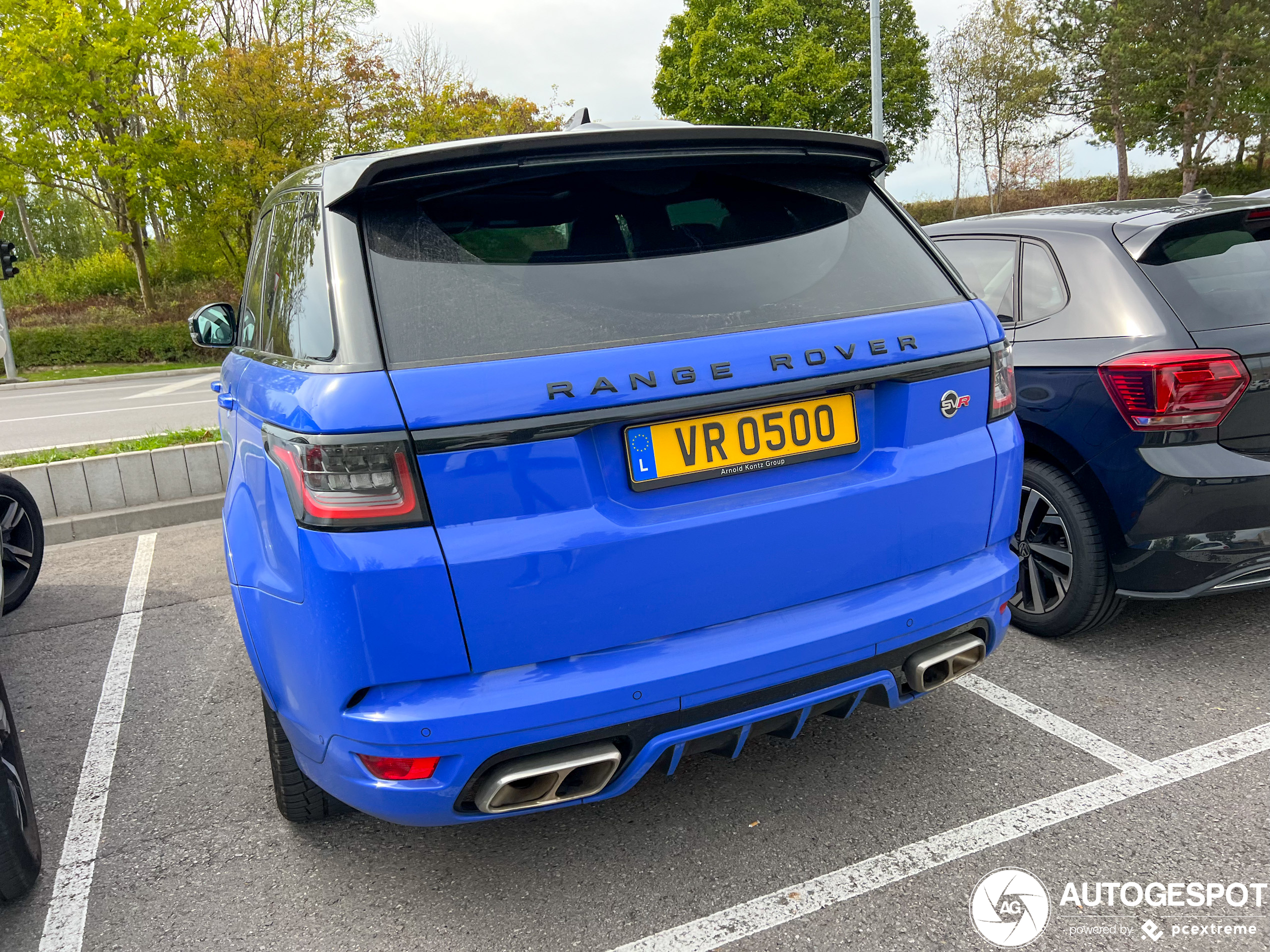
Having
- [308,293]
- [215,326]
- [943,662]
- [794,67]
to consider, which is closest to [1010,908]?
[943,662]

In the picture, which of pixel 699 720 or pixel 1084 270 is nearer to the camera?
pixel 699 720

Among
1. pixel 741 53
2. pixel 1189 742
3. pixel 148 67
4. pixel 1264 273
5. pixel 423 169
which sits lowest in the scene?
pixel 1189 742

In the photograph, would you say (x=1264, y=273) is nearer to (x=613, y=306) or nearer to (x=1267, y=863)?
(x=1267, y=863)

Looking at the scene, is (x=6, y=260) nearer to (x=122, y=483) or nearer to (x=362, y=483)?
(x=122, y=483)

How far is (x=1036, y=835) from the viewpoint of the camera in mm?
2432

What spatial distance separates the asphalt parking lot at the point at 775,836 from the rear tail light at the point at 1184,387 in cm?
92

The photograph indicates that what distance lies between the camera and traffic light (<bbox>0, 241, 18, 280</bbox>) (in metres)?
→ 20.4

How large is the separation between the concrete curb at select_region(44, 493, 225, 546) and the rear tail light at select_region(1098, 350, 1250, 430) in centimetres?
554

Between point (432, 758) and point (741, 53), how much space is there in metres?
46.1

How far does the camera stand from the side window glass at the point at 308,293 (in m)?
2.04

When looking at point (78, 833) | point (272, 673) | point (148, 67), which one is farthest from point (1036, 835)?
point (148, 67)

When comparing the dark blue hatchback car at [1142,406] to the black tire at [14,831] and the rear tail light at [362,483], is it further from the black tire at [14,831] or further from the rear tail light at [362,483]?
the black tire at [14,831]

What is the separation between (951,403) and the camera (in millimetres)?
2295

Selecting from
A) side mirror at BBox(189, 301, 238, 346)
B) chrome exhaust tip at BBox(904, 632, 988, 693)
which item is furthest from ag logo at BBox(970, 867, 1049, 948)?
side mirror at BBox(189, 301, 238, 346)
